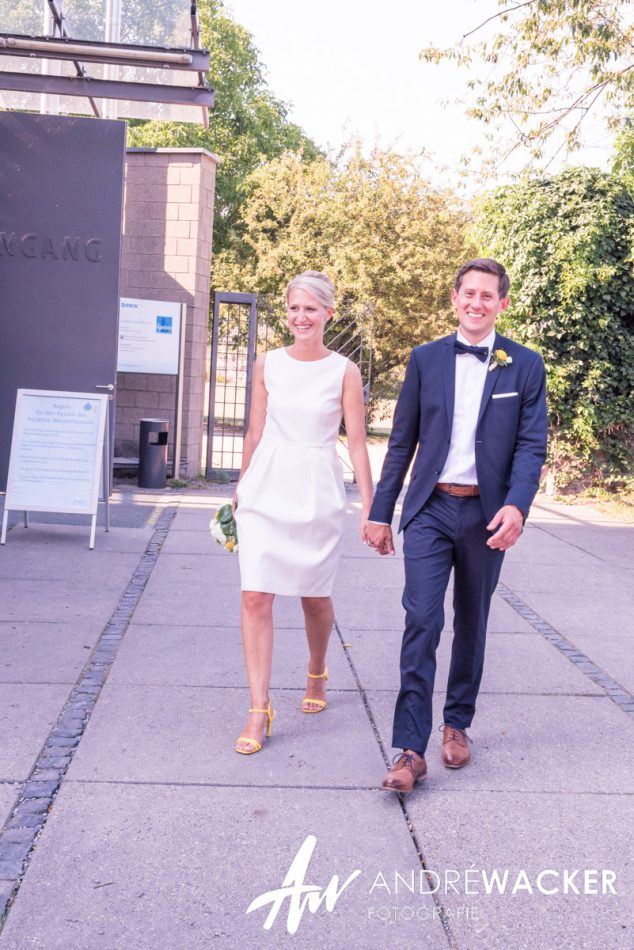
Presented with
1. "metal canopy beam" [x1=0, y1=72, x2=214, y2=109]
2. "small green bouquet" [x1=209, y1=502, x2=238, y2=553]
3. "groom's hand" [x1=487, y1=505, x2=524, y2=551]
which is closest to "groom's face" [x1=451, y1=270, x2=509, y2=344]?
"groom's hand" [x1=487, y1=505, x2=524, y2=551]

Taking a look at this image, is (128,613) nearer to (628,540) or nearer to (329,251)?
(628,540)

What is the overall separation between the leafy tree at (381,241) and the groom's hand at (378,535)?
20319 millimetres

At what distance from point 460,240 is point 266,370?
22715 mm

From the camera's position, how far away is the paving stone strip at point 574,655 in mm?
5420

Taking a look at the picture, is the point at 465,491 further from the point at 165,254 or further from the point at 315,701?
the point at 165,254

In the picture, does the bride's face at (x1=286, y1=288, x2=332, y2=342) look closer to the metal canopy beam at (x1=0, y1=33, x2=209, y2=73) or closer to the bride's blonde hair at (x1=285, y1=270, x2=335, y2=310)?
the bride's blonde hair at (x1=285, y1=270, x2=335, y2=310)

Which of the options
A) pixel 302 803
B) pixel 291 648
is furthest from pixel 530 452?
pixel 291 648

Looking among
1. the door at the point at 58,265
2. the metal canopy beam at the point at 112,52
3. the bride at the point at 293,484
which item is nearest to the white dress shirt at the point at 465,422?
the bride at the point at 293,484

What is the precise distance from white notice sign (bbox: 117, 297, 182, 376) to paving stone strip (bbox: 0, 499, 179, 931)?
22.6 feet

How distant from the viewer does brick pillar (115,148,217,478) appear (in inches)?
546

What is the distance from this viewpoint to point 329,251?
26.7 metres

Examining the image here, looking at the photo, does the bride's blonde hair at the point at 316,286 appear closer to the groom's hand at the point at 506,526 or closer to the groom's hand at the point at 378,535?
the groom's hand at the point at 378,535

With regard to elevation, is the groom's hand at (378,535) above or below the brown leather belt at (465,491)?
below

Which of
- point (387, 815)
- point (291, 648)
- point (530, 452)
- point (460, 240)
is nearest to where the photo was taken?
point (387, 815)
